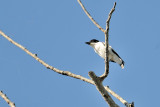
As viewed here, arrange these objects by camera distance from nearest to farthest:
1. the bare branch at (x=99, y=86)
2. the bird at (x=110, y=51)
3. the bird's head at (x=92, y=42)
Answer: the bare branch at (x=99, y=86) < the bird at (x=110, y=51) < the bird's head at (x=92, y=42)

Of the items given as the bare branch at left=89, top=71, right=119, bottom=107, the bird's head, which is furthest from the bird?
the bare branch at left=89, top=71, right=119, bottom=107

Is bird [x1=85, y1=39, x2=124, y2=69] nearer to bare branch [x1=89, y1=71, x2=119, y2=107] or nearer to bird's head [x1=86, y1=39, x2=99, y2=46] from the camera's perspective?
bird's head [x1=86, y1=39, x2=99, y2=46]

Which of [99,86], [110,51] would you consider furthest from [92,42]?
[99,86]

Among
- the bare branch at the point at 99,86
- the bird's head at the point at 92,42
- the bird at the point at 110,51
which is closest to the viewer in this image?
the bare branch at the point at 99,86

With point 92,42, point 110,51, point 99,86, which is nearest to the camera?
point 99,86

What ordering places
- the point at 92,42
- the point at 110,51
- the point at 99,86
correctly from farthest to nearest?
the point at 92,42
the point at 110,51
the point at 99,86

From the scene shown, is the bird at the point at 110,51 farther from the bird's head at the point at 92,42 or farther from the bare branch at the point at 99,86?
the bare branch at the point at 99,86

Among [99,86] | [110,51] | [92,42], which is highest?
[92,42]

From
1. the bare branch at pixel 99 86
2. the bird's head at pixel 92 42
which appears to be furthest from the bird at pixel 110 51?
the bare branch at pixel 99 86

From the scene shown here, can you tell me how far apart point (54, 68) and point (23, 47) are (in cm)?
43

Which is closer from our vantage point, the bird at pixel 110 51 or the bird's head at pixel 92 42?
the bird at pixel 110 51

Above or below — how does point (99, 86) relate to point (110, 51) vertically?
below

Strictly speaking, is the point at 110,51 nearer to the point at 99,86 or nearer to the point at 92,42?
the point at 92,42

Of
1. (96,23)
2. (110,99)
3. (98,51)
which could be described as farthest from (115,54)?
(110,99)
